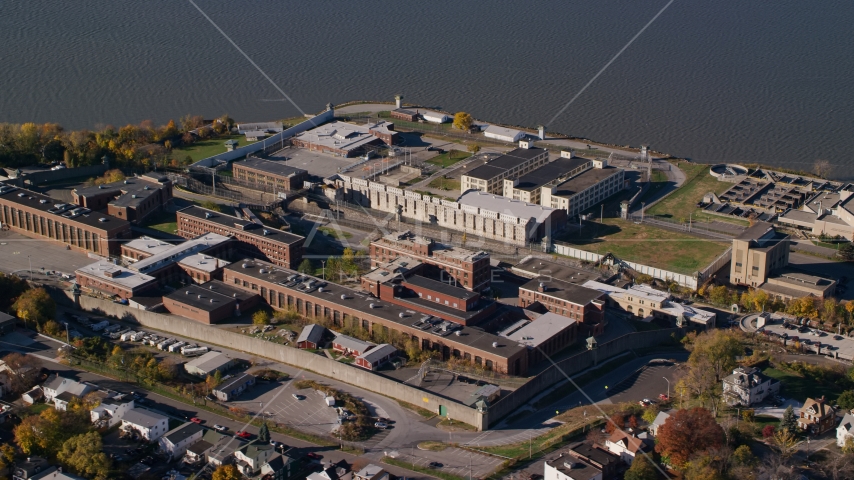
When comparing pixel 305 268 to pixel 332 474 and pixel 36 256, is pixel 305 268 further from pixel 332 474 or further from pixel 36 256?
pixel 332 474

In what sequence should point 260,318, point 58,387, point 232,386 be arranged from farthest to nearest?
1. point 260,318
2. point 232,386
3. point 58,387

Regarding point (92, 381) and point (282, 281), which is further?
point (282, 281)

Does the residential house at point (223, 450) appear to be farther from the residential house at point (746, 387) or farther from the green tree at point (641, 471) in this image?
the residential house at point (746, 387)

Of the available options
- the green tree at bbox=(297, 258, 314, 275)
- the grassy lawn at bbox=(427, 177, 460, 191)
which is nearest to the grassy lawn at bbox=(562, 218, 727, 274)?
the grassy lawn at bbox=(427, 177, 460, 191)

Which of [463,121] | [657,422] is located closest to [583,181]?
[463,121]

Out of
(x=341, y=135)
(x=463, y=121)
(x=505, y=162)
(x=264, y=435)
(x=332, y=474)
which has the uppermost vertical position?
(x=463, y=121)

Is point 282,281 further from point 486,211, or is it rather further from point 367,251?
point 486,211

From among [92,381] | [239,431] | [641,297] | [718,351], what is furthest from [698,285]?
[92,381]
